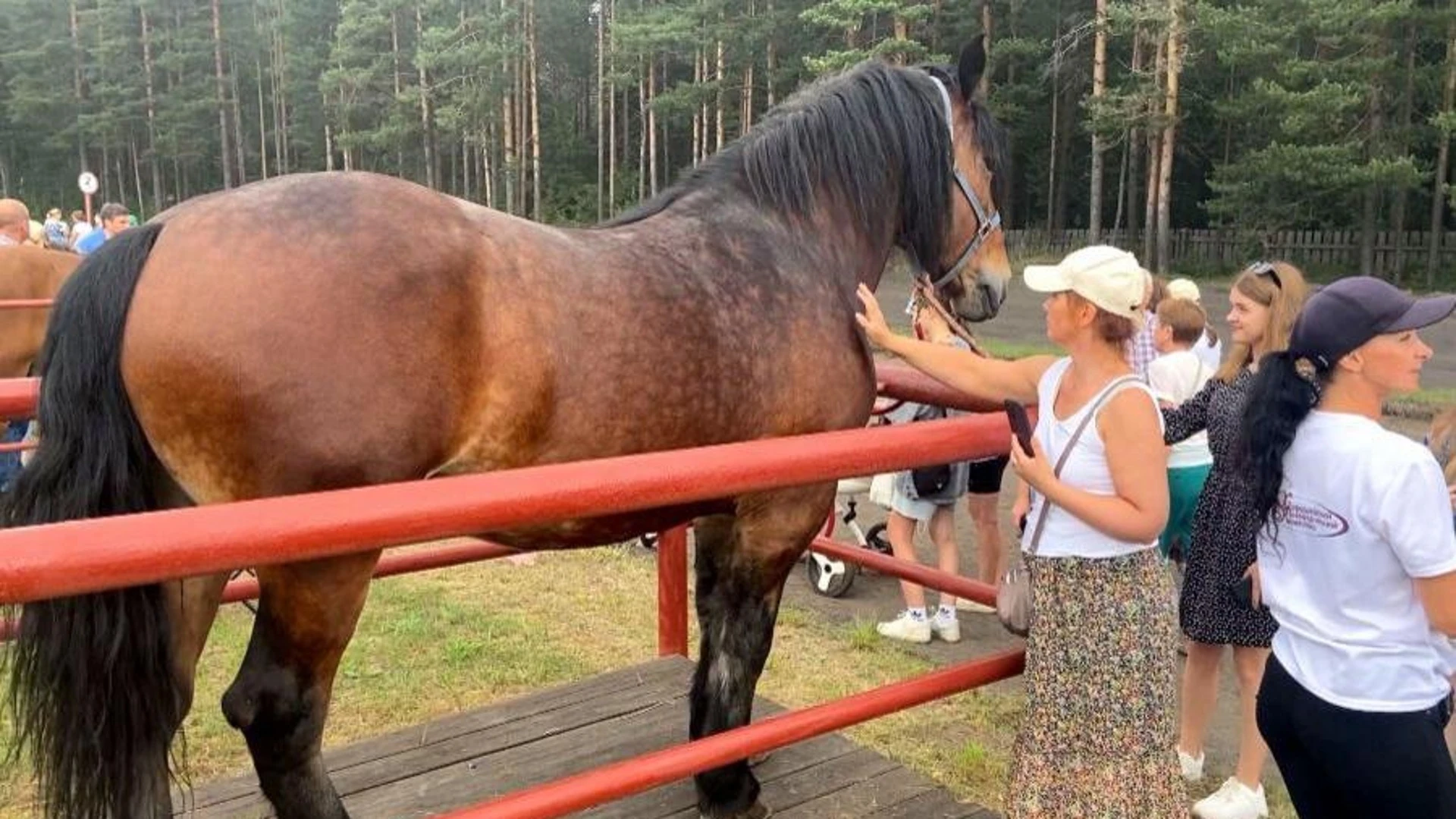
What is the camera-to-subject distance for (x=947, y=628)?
17.4ft

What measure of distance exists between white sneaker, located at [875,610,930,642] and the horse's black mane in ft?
8.17

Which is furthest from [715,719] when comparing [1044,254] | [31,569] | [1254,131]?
[1254,131]

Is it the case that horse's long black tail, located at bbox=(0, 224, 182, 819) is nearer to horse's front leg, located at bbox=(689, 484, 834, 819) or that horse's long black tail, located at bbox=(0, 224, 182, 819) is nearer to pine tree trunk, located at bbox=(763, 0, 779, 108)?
horse's front leg, located at bbox=(689, 484, 834, 819)

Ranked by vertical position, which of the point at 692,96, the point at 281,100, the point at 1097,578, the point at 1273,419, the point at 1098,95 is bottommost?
the point at 1097,578

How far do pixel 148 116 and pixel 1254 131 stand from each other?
52.0 m

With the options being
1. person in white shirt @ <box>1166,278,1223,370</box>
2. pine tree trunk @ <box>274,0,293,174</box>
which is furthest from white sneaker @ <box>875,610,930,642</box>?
pine tree trunk @ <box>274,0,293,174</box>

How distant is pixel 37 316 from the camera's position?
23.0 feet

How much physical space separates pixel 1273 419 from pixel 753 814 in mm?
1667

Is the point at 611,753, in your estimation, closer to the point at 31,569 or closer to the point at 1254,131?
the point at 31,569

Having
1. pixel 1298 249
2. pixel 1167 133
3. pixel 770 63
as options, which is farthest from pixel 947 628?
pixel 770 63

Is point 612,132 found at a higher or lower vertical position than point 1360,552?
higher

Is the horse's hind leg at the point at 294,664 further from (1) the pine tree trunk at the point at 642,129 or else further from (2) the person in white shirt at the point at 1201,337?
(1) the pine tree trunk at the point at 642,129

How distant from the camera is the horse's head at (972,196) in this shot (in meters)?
3.33

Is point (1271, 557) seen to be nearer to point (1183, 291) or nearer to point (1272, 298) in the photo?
point (1272, 298)
